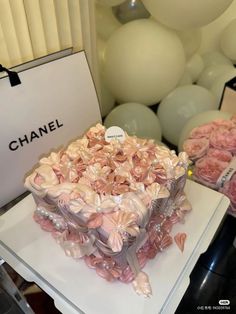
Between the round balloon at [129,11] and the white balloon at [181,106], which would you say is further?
the round balloon at [129,11]

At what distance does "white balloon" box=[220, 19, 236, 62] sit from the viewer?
5.66 feet

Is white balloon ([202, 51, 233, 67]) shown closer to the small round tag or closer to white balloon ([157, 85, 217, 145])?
white balloon ([157, 85, 217, 145])

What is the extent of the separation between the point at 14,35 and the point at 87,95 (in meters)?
0.30

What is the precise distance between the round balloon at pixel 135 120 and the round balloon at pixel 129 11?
0.52 m

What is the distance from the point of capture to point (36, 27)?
89 cm

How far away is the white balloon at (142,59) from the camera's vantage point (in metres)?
1.28

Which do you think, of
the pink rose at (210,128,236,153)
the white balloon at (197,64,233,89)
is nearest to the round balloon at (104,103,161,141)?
the pink rose at (210,128,236,153)

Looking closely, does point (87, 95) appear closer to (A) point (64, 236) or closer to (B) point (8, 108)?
(B) point (8, 108)

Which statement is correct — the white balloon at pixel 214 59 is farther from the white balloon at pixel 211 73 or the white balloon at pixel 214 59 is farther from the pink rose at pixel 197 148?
the pink rose at pixel 197 148

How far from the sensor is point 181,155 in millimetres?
681

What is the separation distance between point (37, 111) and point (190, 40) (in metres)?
1.17

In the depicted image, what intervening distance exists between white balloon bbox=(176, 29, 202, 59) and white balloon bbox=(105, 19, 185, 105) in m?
0.27

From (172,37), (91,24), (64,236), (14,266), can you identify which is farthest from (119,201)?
(172,37)

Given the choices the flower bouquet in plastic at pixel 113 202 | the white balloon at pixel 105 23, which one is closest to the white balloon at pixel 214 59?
the white balloon at pixel 105 23
